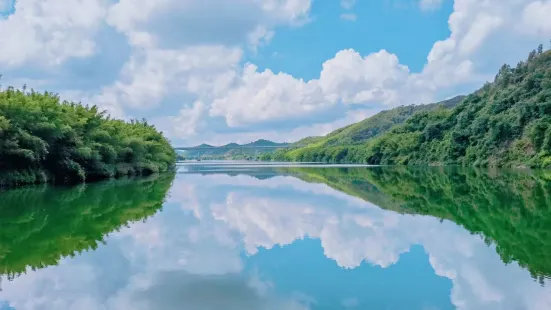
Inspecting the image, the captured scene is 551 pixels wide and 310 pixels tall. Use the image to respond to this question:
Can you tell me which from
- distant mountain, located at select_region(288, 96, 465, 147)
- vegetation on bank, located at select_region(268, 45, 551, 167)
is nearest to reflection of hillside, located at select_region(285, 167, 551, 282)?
vegetation on bank, located at select_region(268, 45, 551, 167)

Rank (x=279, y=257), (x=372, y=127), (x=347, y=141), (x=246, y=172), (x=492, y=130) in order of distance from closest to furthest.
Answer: (x=279, y=257) → (x=246, y=172) → (x=492, y=130) → (x=347, y=141) → (x=372, y=127)

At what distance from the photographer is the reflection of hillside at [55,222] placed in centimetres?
951

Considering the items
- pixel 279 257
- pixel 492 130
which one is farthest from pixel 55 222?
pixel 492 130

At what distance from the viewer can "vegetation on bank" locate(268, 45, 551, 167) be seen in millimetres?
53406

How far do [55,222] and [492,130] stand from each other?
57489 millimetres

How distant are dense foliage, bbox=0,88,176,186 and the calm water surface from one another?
10.5 metres

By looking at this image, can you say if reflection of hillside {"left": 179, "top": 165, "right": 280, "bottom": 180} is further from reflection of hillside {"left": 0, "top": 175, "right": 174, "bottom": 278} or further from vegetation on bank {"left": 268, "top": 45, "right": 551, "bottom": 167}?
vegetation on bank {"left": 268, "top": 45, "right": 551, "bottom": 167}

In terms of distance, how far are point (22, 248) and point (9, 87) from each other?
70.9ft

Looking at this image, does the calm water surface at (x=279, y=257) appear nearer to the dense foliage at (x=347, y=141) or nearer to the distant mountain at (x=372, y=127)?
the dense foliage at (x=347, y=141)

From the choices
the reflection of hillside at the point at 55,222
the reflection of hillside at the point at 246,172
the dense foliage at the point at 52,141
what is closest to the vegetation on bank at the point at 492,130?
the reflection of hillside at the point at 246,172

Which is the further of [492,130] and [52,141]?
[492,130]

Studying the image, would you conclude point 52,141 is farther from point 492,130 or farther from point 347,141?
point 347,141

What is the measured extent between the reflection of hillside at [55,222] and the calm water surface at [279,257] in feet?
0.14

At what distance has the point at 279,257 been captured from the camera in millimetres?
9258
